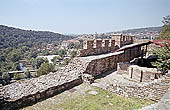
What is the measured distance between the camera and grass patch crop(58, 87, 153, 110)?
501cm

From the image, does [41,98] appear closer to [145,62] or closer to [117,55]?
[117,55]

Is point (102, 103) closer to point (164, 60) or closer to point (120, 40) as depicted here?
point (164, 60)

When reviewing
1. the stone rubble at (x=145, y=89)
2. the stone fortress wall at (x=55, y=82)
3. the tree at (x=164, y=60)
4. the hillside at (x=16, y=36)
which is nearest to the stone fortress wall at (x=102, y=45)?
the stone fortress wall at (x=55, y=82)

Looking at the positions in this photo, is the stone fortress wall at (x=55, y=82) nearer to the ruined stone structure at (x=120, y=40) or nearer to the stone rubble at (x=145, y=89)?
the ruined stone structure at (x=120, y=40)

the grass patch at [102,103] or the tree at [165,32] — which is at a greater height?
the tree at [165,32]

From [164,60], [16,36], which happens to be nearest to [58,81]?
[164,60]

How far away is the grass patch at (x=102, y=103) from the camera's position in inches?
197

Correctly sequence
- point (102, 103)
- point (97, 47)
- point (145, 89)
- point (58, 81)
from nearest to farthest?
1. point (102, 103)
2. point (145, 89)
3. point (58, 81)
4. point (97, 47)

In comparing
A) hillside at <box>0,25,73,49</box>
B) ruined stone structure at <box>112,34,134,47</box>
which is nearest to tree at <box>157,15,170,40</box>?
ruined stone structure at <box>112,34,134,47</box>

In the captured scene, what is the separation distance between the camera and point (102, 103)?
5.27m

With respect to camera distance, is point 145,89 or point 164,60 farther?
point 164,60

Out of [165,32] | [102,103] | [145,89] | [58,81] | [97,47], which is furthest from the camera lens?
[165,32]

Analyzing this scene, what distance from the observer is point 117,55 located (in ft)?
31.2

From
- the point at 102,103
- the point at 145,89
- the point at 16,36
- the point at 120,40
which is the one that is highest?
the point at 16,36
